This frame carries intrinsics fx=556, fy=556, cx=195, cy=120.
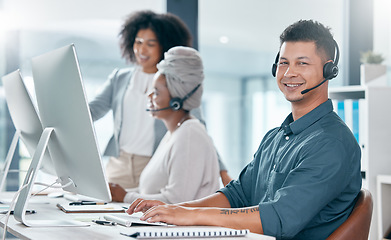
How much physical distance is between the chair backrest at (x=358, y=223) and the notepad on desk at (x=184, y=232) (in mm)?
314

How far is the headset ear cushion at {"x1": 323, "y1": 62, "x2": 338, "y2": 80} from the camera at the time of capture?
5.91 ft

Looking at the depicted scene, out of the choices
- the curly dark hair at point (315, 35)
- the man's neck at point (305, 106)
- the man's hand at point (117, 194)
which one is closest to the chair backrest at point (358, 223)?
the man's neck at point (305, 106)

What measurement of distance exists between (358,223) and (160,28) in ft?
6.75

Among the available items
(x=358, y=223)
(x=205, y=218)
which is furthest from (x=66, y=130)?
(x=358, y=223)

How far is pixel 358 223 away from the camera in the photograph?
5.34 feet

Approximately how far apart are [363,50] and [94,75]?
79.0 inches

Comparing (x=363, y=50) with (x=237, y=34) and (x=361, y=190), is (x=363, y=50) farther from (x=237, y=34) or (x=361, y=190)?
(x=361, y=190)

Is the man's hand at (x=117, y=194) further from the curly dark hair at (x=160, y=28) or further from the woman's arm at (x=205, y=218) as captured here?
the curly dark hair at (x=160, y=28)

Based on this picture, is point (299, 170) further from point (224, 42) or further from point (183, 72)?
point (224, 42)

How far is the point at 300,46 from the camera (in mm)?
1850

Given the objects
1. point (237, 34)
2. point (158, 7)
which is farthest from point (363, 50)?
point (158, 7)

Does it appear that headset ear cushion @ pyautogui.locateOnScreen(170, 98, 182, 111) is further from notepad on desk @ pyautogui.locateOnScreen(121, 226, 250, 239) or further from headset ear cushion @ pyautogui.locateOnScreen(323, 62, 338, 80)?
notepad on desk @ pyautogui.locateOnScreen(121, 226, 250, 239)

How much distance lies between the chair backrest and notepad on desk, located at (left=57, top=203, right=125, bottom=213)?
2.63 feet

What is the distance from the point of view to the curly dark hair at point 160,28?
3.35m
